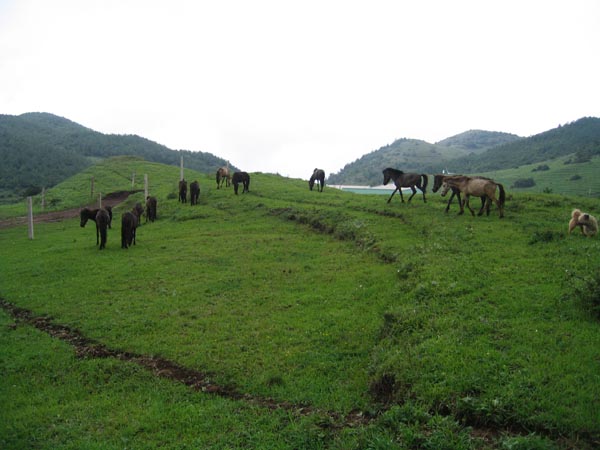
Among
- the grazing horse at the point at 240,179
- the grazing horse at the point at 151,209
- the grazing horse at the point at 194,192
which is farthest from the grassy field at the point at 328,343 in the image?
the grazing horse at the point at 240,179

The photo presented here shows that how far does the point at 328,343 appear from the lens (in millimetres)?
9180

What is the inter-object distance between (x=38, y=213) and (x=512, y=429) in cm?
4538

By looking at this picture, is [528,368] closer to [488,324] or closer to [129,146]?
[488,324]

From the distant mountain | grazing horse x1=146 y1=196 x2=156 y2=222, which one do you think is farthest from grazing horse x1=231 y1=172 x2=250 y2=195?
the distant mountain

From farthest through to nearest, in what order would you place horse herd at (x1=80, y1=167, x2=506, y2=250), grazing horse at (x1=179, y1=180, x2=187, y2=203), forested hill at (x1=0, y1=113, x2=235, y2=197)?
forested hill at (x1=0, y1=113, x2=235, y2=197) < grazing horse at (x1=179, y1=180, x2=187, y2=203) < horse herd at (x1=80, y1=167, x2=506, y2=250)

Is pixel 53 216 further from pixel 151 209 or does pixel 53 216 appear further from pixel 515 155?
pixel 515 155

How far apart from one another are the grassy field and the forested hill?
3241 centimetres

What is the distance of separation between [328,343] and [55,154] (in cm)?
11841

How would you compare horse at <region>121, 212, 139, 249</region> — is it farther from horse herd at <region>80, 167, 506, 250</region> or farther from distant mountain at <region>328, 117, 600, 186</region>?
distant mountain at <region>328, 117, 600, 186</region>

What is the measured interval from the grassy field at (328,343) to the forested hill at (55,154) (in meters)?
32.4

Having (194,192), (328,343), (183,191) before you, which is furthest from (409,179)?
(183,191)

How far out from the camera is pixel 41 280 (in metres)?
15.9

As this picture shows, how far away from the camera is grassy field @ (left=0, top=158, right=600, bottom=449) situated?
19.3 feet

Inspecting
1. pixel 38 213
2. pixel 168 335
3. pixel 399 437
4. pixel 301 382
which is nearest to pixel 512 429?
pixel 399 437
